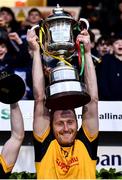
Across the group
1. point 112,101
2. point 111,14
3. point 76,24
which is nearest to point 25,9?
point 111,14

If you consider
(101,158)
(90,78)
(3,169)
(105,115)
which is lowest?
(101,158)

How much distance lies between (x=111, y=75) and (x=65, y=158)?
2.21m

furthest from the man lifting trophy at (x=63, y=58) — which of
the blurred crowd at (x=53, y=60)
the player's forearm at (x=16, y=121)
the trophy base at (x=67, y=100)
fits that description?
the blurred crowd at (x=53, y=60)

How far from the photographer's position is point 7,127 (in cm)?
568

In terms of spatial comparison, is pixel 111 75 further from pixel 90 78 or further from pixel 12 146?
pixel 12 146

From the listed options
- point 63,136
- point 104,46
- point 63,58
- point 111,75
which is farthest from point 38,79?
point 104,46

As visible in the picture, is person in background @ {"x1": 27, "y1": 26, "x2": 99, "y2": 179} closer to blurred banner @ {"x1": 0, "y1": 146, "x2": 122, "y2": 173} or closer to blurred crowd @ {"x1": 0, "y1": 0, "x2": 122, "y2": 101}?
blurred crowd @ {"x1": 0, "y1": 0, "x2": 122, "y2": 101}

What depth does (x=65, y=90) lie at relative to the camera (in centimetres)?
407

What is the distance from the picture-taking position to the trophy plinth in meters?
4.07

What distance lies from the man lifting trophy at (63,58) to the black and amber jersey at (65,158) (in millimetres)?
273

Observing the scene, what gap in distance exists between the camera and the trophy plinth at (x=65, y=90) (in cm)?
407

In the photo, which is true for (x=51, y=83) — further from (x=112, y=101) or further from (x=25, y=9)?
(x=25, y=9)

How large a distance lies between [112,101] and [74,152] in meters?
1.58

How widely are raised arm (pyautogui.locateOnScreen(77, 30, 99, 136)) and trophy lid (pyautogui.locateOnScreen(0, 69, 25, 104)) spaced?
2.08 feet
